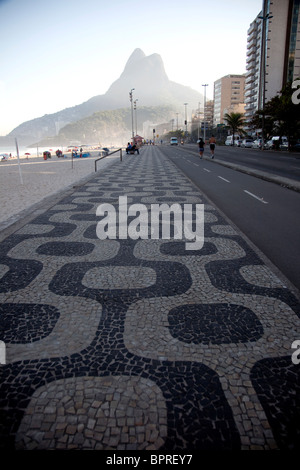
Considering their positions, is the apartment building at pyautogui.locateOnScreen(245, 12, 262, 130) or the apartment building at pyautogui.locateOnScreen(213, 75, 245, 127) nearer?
the apartment building at pyautogui.locateOnScreen(245, 12, 262, 130)

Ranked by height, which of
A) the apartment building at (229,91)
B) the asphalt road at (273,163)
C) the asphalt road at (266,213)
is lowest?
the asphalt road at (266,213)

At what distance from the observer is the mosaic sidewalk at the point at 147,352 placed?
198cm

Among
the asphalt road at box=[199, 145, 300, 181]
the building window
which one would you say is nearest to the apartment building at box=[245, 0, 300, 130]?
the building window

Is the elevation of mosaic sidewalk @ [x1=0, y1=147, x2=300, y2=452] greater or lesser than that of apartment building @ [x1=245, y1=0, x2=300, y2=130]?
lesser

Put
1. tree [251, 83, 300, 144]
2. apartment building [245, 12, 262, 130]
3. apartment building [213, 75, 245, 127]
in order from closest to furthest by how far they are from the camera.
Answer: tree [251, 83, 300, 144]
apartment building [245, 12, 262, 130]
apartment building [213, 75, 245, 127]

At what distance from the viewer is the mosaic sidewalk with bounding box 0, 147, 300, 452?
1982mm

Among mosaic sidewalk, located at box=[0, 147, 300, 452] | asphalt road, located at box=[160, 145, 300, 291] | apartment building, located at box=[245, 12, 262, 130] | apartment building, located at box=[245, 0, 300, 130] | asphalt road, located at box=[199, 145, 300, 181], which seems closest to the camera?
mosaic sidewalk, located at box=[0, 147, 300, 452]

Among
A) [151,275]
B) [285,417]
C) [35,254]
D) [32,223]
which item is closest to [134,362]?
[285,417]

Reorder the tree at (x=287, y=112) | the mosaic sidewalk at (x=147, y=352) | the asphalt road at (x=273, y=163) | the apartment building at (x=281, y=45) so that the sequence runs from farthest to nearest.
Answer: the apartment building at (x=281, y=45) < the tree at (x=287, y=112) < the asphalt road at (x=273, y=163) < the mosaic sidewalk at (x=147, y=352)

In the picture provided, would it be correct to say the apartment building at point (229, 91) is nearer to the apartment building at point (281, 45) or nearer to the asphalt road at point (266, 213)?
the apartment building at point (281, 45)

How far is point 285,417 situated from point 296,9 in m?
111

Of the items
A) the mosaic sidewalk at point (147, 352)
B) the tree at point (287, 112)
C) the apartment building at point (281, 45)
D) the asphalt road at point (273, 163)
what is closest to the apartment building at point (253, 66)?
the apartment building at point (281, 45)

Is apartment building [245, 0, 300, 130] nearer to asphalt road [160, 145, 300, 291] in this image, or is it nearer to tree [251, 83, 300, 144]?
tree [251, 83, 300, 144]

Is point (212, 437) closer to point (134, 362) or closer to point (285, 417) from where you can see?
point (285, 417)
